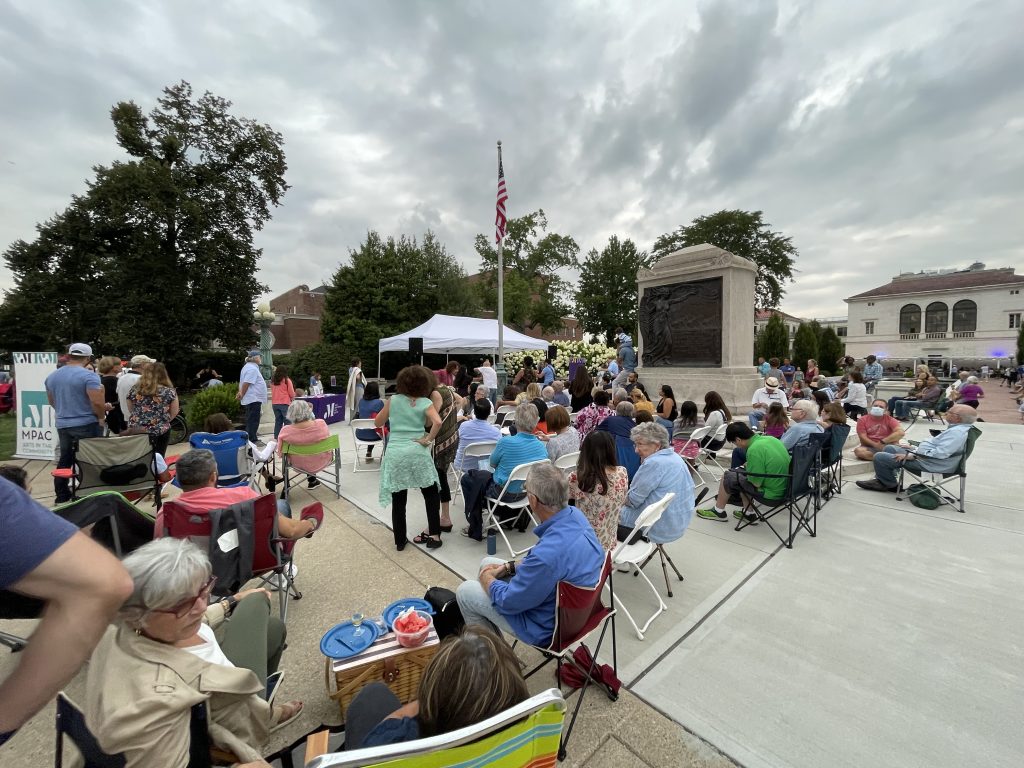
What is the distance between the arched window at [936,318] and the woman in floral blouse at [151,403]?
7087cm

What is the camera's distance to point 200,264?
2086 cm

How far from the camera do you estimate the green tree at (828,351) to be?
32.3 meters

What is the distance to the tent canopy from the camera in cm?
1641

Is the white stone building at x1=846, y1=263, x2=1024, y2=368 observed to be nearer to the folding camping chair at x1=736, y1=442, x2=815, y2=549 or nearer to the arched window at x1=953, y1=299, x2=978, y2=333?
the arched window at x1=953, y1=299, x2=978, y2=333

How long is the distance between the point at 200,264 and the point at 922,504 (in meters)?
26.1

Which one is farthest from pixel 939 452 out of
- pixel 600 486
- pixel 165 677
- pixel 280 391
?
pixel 280 391

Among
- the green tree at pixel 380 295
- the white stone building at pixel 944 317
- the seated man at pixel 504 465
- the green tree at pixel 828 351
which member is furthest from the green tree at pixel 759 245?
the seated man at pixel 504 465

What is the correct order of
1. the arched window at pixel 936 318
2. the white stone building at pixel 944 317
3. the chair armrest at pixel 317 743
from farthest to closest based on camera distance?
the arched window at pixel 936 318, the white stone building at pixel 944 317, the chair armrest at pixel 317 743

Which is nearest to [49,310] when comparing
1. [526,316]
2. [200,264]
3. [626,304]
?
[200,264]

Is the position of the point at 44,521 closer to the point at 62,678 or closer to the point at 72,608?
the point at 72,608

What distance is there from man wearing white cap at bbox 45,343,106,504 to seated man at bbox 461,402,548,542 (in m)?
4.39

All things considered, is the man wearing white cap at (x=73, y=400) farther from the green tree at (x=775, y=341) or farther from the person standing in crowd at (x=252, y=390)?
the green tree at (x=775, y=341)

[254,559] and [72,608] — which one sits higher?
[72,608]

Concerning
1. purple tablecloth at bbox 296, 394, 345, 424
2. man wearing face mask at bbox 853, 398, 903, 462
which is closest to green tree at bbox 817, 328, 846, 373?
man wearing face mask at bbox 853, 398, 903, 462
